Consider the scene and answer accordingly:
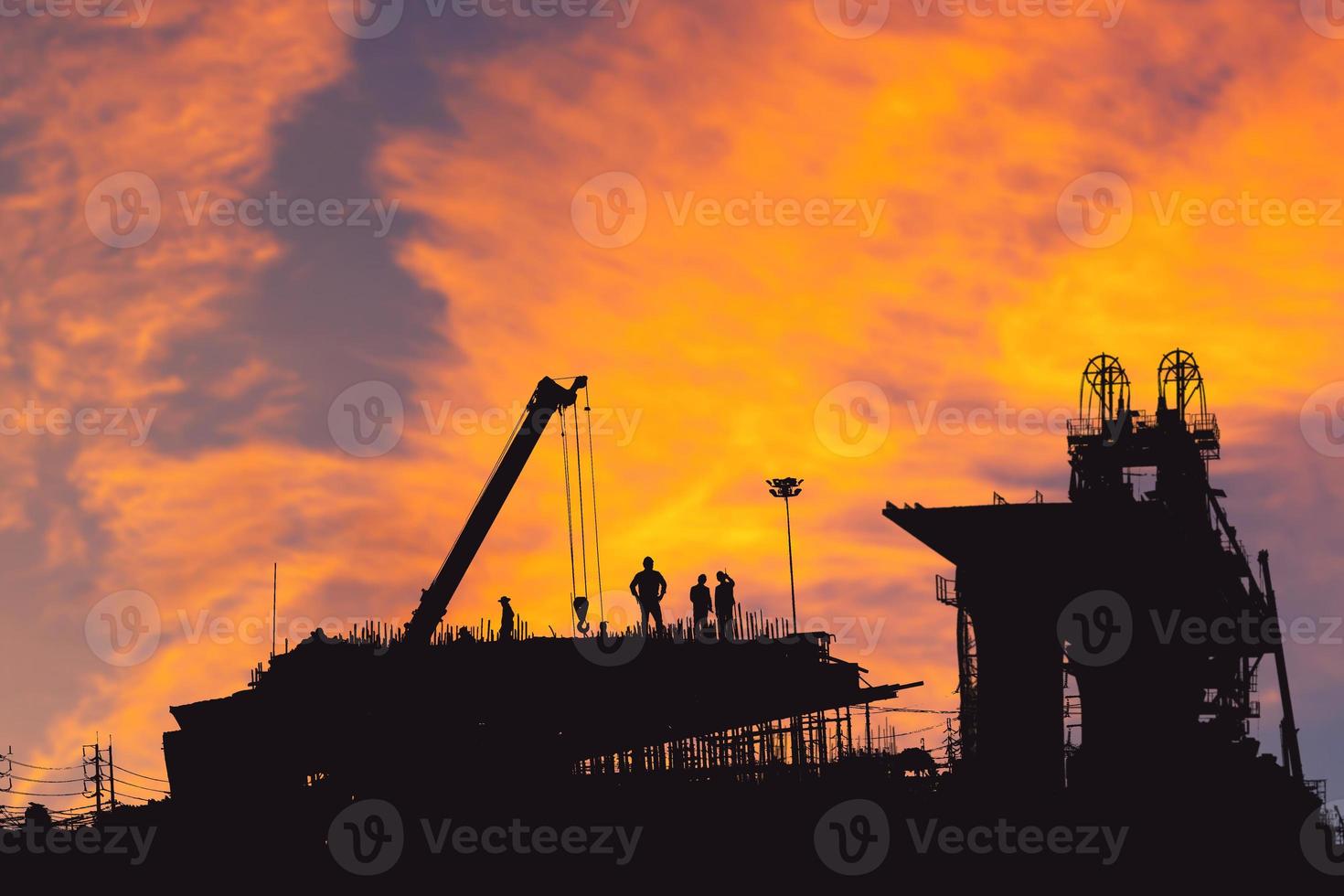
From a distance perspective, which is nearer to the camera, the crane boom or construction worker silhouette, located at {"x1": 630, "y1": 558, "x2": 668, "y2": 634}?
construction worker silhouette, located at {"x1": 630, "y1": 558, "x2": 668, "y2": 634}

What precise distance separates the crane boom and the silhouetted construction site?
2.7 inches

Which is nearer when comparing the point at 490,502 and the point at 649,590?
the point at 649,590

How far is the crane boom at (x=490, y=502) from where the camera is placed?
176ft

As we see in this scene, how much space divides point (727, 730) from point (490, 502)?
10.4 metres

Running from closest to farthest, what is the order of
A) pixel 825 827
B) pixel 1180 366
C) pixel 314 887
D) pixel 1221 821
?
1. pixel 314 887
2. pixel 825 827
3. pixel 1221 821
4. pixel 1180 366

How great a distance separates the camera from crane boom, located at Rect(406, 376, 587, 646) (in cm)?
5378

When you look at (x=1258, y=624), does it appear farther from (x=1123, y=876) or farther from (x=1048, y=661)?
(x=1123, y=876)

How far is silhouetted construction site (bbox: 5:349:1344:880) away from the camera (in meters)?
47.8

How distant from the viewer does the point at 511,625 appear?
5172 cm

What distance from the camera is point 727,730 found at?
5309cm

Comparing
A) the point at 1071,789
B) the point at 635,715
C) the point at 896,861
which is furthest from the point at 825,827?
the point at 1071,789

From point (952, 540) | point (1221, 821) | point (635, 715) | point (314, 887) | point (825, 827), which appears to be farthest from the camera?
point (952, 540)

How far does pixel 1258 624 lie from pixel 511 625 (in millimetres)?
53025

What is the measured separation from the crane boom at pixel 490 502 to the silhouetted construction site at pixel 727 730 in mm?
70
